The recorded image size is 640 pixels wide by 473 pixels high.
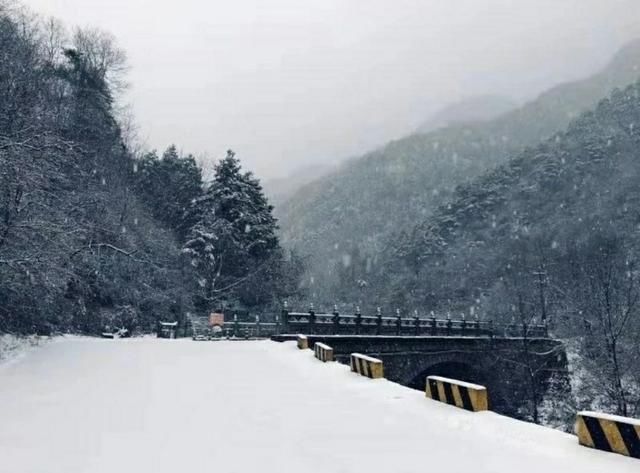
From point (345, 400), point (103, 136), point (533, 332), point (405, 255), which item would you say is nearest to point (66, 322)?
point (103, 136)

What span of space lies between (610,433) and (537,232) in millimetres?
83325

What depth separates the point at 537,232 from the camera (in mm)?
81312

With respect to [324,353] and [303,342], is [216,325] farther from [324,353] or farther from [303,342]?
[324,353]

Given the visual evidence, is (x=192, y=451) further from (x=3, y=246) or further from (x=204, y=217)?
(x=204, y=217)

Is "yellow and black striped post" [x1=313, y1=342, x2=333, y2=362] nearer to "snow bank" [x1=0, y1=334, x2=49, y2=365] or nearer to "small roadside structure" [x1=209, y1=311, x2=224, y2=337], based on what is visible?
"snow bank" [x1=0, y1=334, x2=49, y2=365]

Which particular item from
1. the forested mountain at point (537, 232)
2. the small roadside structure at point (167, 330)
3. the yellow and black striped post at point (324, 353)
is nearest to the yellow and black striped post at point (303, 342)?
the yellow and black striped post at point (324, 353)

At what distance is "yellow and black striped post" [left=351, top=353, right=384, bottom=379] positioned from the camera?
1152cm

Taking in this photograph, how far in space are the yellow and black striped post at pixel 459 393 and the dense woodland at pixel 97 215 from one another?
11.7m

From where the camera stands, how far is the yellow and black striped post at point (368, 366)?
11523 millimetres

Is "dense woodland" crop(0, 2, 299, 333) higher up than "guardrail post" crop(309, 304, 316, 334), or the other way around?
"dense woodland" crop(0, 2, 299, 333)

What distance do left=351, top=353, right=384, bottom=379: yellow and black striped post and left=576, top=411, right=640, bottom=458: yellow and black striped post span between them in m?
5.95

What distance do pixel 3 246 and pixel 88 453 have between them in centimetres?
1171

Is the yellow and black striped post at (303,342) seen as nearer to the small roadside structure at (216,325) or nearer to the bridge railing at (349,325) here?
the bridge railing at (349,325)

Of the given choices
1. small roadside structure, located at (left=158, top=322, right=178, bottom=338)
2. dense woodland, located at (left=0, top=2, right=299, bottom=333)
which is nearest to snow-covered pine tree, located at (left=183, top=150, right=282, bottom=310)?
dense woodland, located at (left=0, top=2, right=299, bottom=333)
